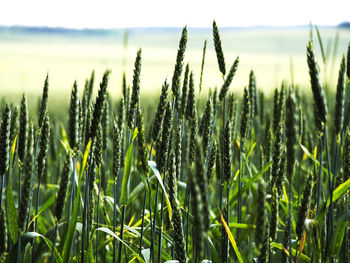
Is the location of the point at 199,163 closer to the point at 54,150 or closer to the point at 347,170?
the point at 347,170

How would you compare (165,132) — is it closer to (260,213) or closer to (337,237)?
(260,213)

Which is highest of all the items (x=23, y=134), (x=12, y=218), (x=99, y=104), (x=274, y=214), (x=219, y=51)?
(x=219, y=51)

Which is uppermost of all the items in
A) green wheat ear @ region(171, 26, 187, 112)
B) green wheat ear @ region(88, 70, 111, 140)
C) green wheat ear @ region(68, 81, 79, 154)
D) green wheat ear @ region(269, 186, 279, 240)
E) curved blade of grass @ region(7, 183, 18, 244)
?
green wheat ear @ region(171, 26, 187, 112)

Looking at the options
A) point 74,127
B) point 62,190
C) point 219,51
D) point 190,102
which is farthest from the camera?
point 190,102

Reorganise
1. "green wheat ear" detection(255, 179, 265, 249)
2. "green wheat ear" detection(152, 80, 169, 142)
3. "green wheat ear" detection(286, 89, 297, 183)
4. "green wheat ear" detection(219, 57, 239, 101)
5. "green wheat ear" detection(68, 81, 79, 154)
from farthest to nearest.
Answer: "green wheat ear" detection(219, 57, 239, 101) → "green wheat ear" detection(152, 80, 169, 142) → "green wheat ear" detection(68, 81, 79, 154) → "green wheat ear" detection(286, 89, 297, 183) → "green wheat ear" detection(255, 179, 265, 249)

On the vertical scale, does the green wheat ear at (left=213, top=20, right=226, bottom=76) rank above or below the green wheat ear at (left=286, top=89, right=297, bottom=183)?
above

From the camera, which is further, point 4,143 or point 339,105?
point 339,105

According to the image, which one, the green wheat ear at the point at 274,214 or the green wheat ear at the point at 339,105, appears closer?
the green wheat ear at the point at 274,214

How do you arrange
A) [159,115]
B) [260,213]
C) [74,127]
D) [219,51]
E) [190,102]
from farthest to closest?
[190,102] < [219,51] < [159,115] < [74,127] < [260,213]

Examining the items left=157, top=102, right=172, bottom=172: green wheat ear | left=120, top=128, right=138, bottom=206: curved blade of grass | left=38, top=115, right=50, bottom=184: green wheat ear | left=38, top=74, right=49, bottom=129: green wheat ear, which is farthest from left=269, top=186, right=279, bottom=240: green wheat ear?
left=38, top=74, right=49, bottom=129: green wheat ear

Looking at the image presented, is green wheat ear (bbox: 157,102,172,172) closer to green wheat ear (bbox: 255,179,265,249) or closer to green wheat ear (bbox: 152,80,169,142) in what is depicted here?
green wheat ear (bbox: 152,80,169,142)

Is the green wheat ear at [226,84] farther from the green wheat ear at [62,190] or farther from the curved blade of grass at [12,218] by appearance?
the curved blade of grass at [12,218]

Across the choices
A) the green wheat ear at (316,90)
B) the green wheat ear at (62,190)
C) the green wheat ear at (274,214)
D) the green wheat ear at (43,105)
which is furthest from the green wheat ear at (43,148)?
the green wheat ear at (316,90)

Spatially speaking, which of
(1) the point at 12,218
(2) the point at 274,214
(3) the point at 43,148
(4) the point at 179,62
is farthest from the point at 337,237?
(1) the point at 12,218
